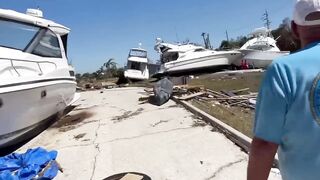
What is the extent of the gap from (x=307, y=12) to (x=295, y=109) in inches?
18.2

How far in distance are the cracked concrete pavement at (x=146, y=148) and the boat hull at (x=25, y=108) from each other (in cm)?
41

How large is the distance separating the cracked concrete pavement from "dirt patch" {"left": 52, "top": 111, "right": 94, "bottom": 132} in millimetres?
31

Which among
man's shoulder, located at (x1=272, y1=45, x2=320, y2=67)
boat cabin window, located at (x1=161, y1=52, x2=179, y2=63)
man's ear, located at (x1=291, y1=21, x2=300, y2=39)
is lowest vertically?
man's shoulder, located at (x1=272, y1=45, x2=320, y2=67)

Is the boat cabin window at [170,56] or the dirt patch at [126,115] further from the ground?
the boat cabin window at [170,56]

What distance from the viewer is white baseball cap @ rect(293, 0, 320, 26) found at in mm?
1561

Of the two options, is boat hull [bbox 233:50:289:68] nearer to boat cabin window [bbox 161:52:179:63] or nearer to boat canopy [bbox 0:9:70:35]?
boat cabin window [bbox 161:52:179:63]

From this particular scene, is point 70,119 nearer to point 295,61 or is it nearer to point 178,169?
point 178,169

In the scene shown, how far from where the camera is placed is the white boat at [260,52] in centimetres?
3070

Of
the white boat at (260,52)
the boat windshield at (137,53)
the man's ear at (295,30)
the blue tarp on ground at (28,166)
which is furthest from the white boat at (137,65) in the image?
the man's ear at (295,30)

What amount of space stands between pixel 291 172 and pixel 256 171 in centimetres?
18

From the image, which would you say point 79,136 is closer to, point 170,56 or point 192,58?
point 192,58

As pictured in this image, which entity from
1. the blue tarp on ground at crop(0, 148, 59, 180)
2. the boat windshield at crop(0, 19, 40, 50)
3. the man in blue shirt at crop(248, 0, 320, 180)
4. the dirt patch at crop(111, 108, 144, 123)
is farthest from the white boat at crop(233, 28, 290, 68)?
the man in blue shirt at crop(248, 0, 320, 180)

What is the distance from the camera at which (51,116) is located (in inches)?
375

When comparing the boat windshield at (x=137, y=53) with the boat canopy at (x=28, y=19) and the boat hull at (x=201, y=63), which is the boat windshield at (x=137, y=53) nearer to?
the boat hull at (x=201, y=63)
